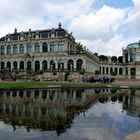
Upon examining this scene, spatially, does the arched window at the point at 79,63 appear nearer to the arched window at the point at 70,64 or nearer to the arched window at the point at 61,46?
the arched window at the point at 70,64

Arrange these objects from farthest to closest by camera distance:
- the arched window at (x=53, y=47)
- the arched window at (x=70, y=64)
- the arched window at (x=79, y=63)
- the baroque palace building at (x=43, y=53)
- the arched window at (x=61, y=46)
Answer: the arched window at (x=53, y=47), the arched window at (x=61, y=46), the baroque palace building at (x=43, y=53), the arched window at (x=70, y=64), the arched window at (x=79, y=63)

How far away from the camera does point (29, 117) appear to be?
682 inches

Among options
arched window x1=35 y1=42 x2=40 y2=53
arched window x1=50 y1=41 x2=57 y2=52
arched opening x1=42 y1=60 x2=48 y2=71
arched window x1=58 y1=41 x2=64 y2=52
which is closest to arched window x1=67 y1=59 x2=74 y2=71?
arched window x1=58 y1=41 x2=64 y2=52

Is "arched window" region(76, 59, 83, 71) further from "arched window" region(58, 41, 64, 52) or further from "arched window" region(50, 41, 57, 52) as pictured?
"arched window" region(50, 41, 57, 52)

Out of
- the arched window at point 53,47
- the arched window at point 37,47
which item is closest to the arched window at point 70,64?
the arched window at point 53,47

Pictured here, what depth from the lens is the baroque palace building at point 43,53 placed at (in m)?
97.4

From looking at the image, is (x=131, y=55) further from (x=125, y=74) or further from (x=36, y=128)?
(x=36, y=128)

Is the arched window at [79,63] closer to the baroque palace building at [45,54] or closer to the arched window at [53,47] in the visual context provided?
→ the baroque palace building at [45,54]

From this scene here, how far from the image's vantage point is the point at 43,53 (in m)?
102

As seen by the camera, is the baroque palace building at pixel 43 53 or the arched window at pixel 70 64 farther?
the baroque palace building at pixel 43 53

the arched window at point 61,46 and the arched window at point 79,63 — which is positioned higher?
the arched window at point 61,46

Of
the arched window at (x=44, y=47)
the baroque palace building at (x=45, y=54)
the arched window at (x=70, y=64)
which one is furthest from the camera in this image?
the arched window at (x=44, y=47)

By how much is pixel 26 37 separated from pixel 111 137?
316ft

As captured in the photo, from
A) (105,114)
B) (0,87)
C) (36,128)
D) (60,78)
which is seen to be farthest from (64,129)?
(60,78)
